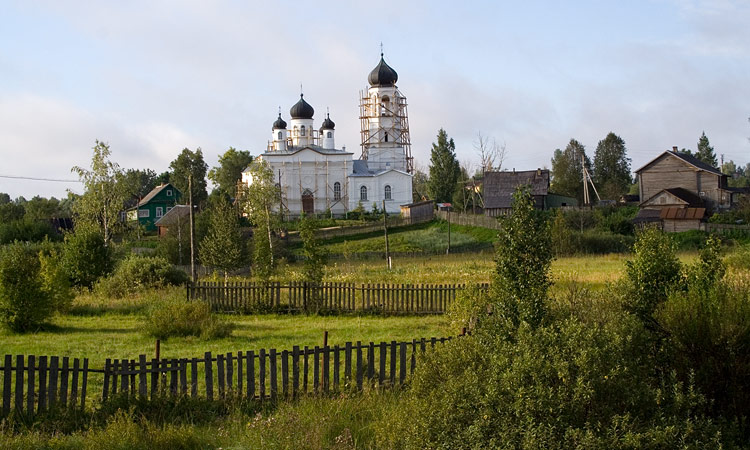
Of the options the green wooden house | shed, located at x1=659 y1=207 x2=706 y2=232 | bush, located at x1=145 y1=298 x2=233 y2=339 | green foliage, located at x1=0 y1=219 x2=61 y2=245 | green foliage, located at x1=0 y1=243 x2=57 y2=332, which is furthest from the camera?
the green wooden house

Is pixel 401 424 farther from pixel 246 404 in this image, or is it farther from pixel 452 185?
pixel 452 185

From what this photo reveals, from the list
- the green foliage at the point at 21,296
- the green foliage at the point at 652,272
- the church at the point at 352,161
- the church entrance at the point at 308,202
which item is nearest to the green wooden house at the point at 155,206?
the church at the point at 352,161

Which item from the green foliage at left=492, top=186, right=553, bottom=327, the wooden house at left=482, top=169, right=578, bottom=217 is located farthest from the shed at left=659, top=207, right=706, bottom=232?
the green foliage at left=492, top=186, right=553, bottom=327

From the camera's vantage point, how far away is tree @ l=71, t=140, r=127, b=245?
140ft

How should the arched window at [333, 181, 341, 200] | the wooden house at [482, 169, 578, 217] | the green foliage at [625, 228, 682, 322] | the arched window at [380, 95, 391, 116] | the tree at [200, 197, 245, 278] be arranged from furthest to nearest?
1. the arched window at [380, 95, 391, 116]
2. the arched window at [333, 181, 341, 200]
3. the wooden house at [482, 169, 578, 217]
4. the tree at [200, 197, 245, 278]
5. the green foliage at [625, 228, 682, 322]

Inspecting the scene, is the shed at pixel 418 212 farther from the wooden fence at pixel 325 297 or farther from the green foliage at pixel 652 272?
the green foliage at pixel 652 272

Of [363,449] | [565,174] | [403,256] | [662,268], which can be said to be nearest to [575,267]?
[403,256]

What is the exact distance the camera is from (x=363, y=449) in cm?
852

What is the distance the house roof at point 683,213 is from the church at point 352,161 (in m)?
23.5

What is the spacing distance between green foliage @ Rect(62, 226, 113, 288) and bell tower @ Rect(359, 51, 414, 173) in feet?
147

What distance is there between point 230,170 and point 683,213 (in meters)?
46.2

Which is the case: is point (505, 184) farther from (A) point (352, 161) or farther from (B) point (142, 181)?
(B) point (142, 181)

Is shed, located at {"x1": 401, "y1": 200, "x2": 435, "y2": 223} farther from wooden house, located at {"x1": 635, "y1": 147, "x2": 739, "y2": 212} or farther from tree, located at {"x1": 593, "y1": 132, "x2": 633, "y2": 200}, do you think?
tree, located at {"x1": 593, "y1": 132, "x2": 633, "y2": 200}

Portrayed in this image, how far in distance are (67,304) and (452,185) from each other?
186 ft
